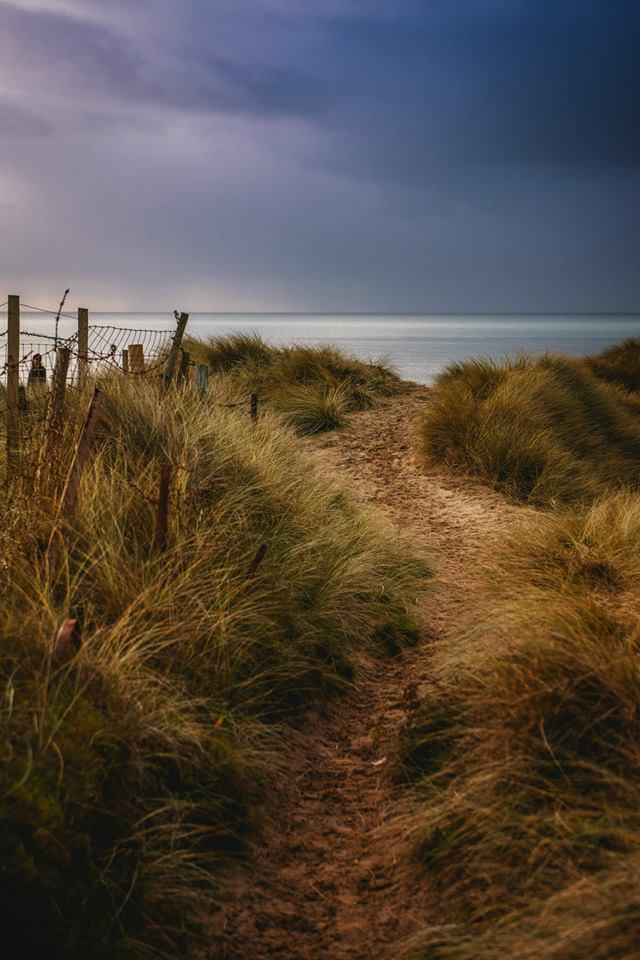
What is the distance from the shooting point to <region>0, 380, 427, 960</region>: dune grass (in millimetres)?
2395

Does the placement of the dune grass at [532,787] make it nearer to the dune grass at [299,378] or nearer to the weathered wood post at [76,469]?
the weathered wood post at [76,469]

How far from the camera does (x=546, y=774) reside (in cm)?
275

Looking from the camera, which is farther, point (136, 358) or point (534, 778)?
point (136, 358)

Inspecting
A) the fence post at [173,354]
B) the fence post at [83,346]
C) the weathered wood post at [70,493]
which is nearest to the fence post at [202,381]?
the fence post at [173,354]

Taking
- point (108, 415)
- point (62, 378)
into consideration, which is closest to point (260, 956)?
point (62, 378)

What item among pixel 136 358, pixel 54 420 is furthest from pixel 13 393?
pixel 136 358

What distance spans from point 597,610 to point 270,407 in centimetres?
815

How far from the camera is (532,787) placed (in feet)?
8.65

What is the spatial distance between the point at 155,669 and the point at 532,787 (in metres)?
1.65

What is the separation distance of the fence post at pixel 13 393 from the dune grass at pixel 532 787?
3.04m

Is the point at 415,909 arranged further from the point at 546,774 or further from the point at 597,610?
the point at 597,610

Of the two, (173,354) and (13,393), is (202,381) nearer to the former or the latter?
(173,354)

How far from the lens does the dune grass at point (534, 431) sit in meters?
8.73

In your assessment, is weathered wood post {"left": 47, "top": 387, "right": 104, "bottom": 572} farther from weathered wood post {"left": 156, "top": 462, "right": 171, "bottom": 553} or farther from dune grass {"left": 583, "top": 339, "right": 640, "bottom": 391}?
dune grass {"left": 583, "top": 339, "right": 640, "bottom": 391}
